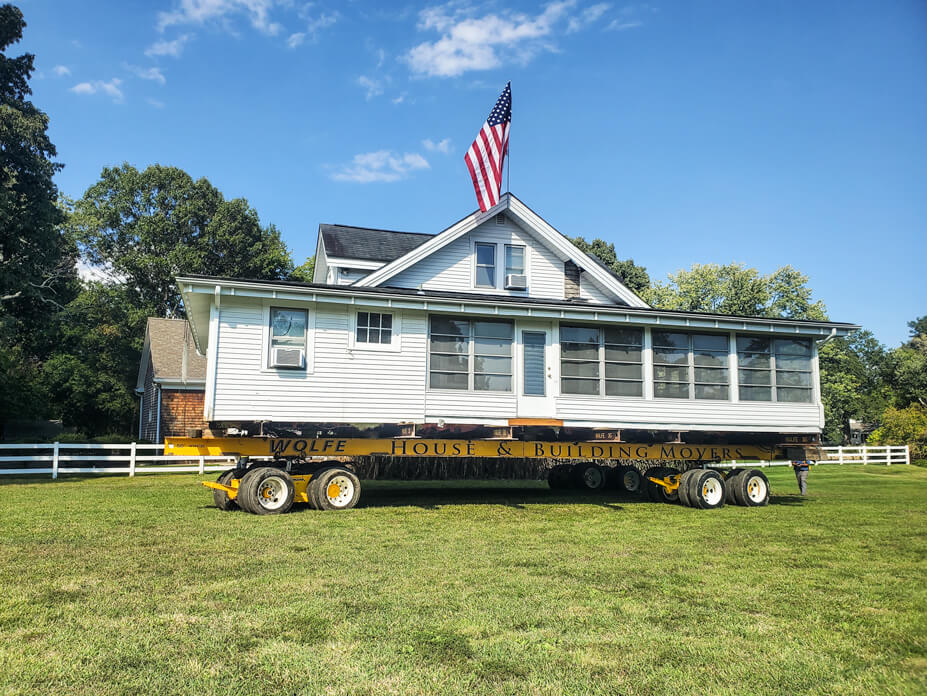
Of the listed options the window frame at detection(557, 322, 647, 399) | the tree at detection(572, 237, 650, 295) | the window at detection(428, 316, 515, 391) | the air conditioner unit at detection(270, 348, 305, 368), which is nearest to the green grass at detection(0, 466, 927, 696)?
the air conditioner unit at detection(270, 348, 305, 368)

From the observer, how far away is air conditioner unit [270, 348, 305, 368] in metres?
13.8

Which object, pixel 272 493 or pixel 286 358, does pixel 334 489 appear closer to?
pixel 272 493

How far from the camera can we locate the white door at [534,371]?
15.4m

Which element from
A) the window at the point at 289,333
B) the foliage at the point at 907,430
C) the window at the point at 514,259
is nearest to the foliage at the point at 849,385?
the foliage at the point at 907,430

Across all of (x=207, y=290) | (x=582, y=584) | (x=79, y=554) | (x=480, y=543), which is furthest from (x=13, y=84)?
(x=582, y=584)

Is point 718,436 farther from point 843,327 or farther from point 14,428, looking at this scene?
point 14,428

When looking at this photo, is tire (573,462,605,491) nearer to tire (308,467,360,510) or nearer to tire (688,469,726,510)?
tire (688,469,726,510)

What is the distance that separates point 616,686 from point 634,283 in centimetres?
5876

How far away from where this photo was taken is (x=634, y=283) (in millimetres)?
61094

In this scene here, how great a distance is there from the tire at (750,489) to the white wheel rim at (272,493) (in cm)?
1031

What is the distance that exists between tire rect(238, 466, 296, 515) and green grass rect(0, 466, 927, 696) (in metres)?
0.49

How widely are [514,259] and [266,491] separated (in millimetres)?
10227

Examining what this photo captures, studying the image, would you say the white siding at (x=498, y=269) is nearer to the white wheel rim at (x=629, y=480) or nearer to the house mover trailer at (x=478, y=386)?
the house mover trailer at (x=478, y=386)

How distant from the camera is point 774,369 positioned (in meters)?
17.0
